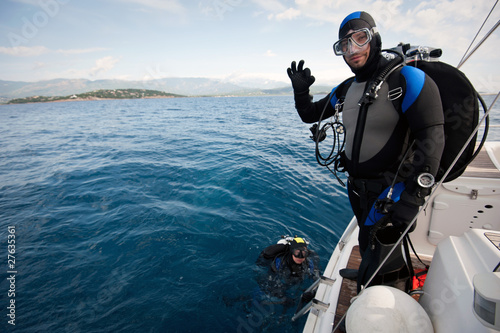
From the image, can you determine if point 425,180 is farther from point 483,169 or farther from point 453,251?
point 483,169

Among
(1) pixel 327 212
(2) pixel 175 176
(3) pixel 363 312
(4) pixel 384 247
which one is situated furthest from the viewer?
(2) pixel 175 176

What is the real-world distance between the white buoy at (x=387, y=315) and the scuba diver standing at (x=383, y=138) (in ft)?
1.62

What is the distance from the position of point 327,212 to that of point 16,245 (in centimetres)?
772

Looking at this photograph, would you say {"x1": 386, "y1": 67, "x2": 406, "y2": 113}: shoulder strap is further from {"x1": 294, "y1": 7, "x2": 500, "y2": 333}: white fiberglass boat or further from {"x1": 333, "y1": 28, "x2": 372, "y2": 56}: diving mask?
{"x1": 294, "y1": 7, "x2": 500, "y2": 333}: white fiberglass boat

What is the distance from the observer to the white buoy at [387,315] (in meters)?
1.46

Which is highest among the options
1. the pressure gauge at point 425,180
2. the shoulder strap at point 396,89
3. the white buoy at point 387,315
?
the shoulder strap at point 396,89

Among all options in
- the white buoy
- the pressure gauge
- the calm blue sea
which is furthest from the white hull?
the calm blue sea

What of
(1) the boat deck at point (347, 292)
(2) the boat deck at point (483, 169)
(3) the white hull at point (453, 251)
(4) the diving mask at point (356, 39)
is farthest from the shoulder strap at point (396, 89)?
(2) the boat deck at point (483, 169)

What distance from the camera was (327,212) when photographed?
22.0 feet

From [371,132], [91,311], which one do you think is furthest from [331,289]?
[91,311]

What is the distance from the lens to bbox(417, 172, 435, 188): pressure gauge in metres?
1.79

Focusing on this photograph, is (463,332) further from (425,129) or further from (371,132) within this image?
(371,132)

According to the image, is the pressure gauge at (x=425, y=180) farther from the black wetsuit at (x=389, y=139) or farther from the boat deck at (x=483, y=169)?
the boat deck at (x=483, y=169)

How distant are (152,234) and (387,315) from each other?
5205mm
